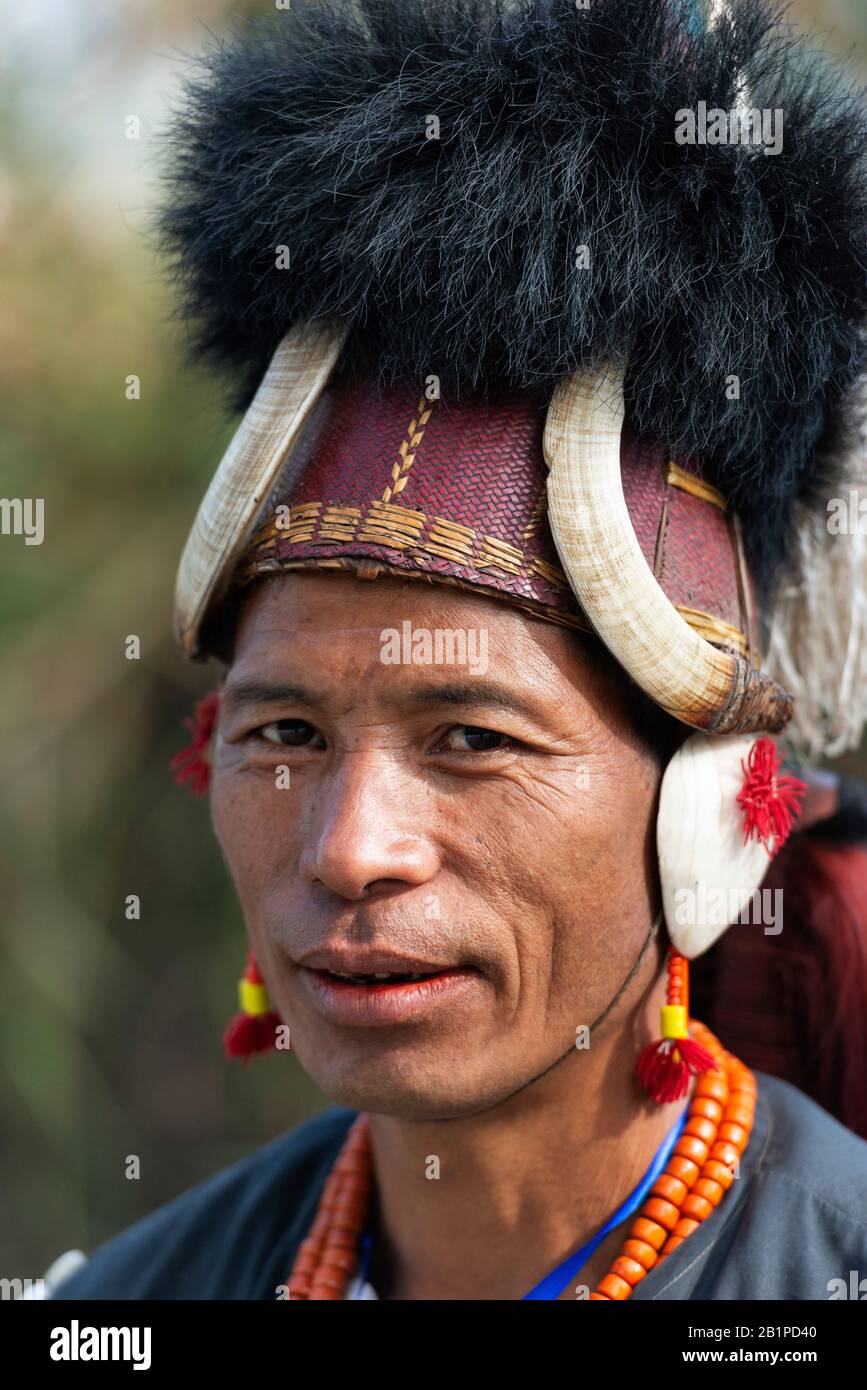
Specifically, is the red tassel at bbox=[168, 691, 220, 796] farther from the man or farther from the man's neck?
the man's neck

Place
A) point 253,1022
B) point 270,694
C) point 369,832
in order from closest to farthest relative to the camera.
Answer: point 369,832
point 270,694
point 253,1022

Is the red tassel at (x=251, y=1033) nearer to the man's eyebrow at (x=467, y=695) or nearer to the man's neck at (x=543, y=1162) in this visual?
the man's neck at (x=543, y=1162)

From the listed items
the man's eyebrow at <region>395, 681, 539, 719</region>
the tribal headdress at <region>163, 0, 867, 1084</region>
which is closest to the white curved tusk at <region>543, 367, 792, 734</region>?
the tribal headdress at <region>163, 0, 867, 1084</region>

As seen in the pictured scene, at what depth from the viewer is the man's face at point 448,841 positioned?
1.83 metres

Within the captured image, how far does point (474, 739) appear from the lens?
1.88 metres

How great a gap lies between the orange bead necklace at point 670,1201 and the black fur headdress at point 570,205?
3.44 ft

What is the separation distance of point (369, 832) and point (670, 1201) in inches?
31.2

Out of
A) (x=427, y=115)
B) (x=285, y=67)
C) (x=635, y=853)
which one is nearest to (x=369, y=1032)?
(x=635, y=853)

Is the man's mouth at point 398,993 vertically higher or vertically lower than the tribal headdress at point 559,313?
lower

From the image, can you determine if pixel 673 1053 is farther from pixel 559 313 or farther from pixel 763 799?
pixel 559 313

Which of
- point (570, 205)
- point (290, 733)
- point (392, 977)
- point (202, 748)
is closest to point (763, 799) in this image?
point (392, 977)

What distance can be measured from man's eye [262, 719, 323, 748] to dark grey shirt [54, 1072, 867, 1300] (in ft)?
3.18

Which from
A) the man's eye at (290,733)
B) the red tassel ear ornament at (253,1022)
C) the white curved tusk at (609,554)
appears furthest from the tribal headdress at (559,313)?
the red tassel ear ornament at (253,1022)

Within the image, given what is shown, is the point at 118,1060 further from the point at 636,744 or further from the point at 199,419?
the point at 636,744
